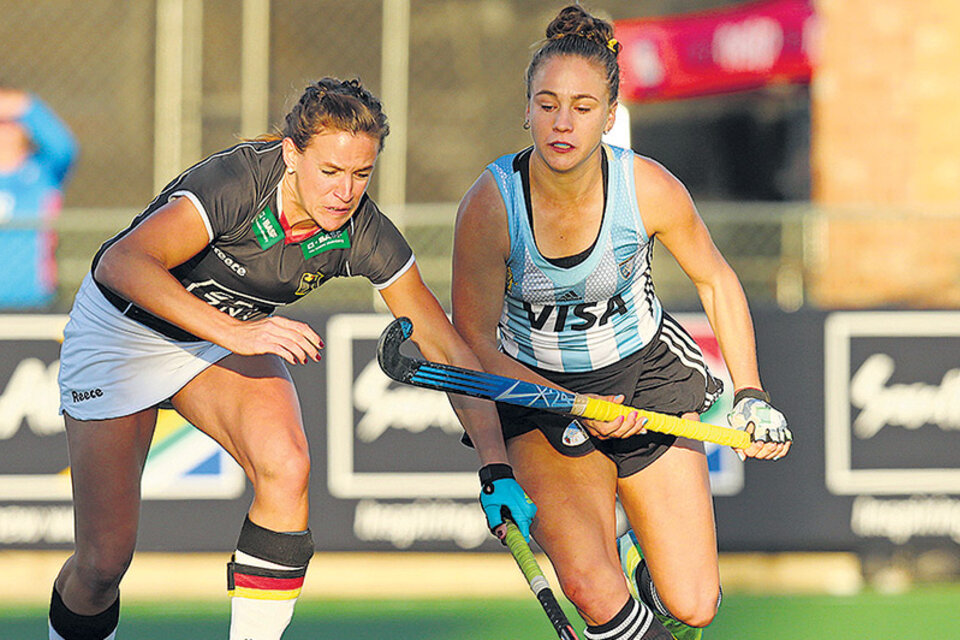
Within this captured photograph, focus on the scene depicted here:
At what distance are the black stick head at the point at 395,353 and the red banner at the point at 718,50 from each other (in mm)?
5993

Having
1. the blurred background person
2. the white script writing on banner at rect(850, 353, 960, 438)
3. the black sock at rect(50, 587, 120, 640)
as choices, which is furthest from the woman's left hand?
the blurred background person

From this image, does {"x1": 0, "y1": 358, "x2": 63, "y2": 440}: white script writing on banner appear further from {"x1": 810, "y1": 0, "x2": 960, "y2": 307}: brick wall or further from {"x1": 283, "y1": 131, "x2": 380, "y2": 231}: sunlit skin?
{"x1": 810, "y1": 0, "x2": 960, "y2": 307}: brick wall

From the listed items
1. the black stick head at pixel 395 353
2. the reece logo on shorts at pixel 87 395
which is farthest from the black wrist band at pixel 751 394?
the reece logo on shorts at pixel 87 395

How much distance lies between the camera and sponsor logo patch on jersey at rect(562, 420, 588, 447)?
4.21 m

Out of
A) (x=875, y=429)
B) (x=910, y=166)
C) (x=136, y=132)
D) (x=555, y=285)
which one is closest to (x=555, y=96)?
(x=555, y=285)

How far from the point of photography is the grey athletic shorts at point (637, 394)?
4.23m

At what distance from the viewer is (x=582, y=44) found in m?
3.92

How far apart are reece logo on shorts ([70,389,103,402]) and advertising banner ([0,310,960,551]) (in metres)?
2.55

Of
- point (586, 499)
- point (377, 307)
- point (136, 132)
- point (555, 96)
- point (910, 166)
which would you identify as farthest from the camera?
point (136, 132)

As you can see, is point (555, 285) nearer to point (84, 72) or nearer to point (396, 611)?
point (396, 611)

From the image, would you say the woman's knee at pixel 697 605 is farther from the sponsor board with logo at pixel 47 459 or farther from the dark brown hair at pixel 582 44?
the sponsor board with logo at pixel 47 459

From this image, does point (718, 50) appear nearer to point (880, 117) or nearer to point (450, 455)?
point (880, 117)

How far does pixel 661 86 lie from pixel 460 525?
A: 14.3 ft

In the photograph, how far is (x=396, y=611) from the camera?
21.7ft
